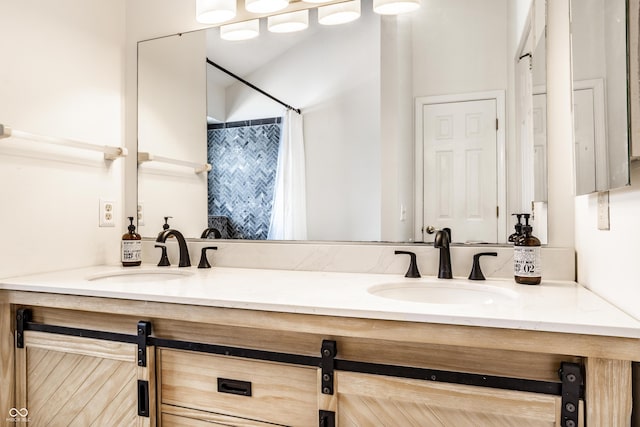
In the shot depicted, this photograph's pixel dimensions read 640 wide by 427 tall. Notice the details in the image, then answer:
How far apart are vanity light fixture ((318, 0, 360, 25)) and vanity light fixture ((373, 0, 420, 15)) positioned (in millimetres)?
82

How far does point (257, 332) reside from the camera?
115 centimetres

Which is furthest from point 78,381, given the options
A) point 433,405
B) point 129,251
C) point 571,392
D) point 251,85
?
point 571,392

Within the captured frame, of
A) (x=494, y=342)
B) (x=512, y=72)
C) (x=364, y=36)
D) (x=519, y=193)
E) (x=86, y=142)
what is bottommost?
(x=494, y=342)

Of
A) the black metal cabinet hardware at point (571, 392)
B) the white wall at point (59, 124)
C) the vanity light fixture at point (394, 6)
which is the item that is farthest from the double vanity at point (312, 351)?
the vanity light fixture at point (394, 6)

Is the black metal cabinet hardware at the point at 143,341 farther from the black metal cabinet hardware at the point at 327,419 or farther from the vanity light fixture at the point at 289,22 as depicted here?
the vanity light fixture at the point at 289,22

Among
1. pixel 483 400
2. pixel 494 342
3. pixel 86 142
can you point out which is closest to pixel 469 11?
pixel 494 342

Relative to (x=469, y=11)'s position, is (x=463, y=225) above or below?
below

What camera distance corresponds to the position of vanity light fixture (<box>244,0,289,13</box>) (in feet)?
5.47

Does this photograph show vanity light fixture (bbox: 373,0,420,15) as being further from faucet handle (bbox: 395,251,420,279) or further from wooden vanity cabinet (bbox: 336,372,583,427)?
wooden vanity cabinet (bbox: 336,372,583,427)

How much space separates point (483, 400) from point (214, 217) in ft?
4.26

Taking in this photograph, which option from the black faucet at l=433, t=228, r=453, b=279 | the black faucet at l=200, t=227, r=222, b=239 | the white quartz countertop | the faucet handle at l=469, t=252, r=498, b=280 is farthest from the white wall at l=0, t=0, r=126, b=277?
the faucet handle at l=469, t=252, r=498, b=280

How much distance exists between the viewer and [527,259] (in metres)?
1.28

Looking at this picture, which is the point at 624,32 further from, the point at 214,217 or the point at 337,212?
the point at 214,217

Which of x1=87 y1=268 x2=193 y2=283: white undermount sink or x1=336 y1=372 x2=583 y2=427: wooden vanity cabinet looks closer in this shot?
x1=336 y1=372 x2=583 y2=427: wooden vanity cabinet
